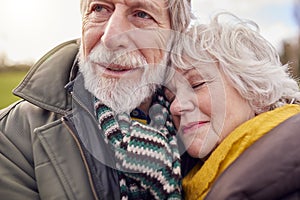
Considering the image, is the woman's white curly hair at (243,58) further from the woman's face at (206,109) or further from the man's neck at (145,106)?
the man's neck at (145,106)

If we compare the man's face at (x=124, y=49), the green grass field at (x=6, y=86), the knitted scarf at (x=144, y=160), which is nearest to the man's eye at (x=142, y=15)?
the man's face at (x=124, y=49)

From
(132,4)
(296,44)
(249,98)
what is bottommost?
(296,44)

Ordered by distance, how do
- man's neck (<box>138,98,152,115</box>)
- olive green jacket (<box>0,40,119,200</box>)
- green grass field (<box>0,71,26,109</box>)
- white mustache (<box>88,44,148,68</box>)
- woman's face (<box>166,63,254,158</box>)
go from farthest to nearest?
green grass field (<box>0,71,26,109</box>) → man's neck (<box>138,98,152,115</box>) → white mustache (<box>88,44,148,68</box>) → woman's face (<box>166,63,254,158</box>) → olive green jacket (<box>0,40,119,200</box>)

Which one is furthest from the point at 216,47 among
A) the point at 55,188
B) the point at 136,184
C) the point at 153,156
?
the point at 55,188

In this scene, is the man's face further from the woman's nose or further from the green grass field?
the green grass field

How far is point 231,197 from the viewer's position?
1708 millimetres

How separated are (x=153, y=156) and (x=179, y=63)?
0.47 meters

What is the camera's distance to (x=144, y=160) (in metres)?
2.07

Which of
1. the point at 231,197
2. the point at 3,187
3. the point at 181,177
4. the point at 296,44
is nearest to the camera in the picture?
the point at 231,197

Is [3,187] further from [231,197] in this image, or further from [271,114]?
[271,114]

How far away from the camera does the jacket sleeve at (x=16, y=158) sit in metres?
2.03

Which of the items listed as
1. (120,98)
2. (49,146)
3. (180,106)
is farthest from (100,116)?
(180,106)

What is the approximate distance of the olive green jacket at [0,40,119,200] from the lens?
6.70ft

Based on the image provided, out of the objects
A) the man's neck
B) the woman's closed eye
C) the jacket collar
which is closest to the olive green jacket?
the jacket collar
